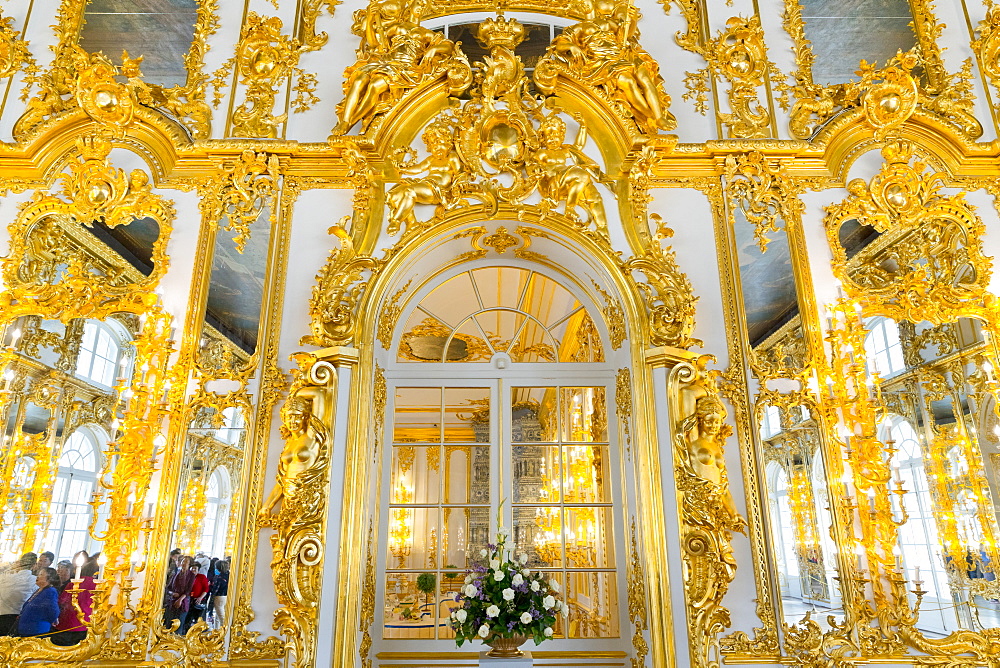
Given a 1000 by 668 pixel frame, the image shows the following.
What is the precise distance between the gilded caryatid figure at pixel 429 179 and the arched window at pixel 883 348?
134 inches

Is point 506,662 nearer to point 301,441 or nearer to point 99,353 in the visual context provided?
point 301,441

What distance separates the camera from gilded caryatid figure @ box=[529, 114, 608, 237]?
543 cm

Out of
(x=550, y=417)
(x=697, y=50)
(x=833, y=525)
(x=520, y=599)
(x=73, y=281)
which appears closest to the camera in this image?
(x=520, y=599)

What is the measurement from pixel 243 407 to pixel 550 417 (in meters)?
2.34

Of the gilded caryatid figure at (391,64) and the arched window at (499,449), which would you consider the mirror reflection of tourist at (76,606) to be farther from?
the gilded caryatid figure at (391,64)

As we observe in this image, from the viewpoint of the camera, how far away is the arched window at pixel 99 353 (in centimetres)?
497

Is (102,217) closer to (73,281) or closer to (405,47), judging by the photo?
(73,281)

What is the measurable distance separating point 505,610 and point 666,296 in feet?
8.08

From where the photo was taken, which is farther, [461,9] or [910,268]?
[461,9]

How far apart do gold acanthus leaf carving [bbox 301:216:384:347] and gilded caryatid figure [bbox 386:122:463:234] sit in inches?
14.3

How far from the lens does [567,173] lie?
5.46m

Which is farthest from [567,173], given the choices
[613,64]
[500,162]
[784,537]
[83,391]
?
[83,391]

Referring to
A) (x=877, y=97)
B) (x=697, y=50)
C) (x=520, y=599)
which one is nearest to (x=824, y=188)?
(x=877, y=97)

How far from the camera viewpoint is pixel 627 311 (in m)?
5.19
